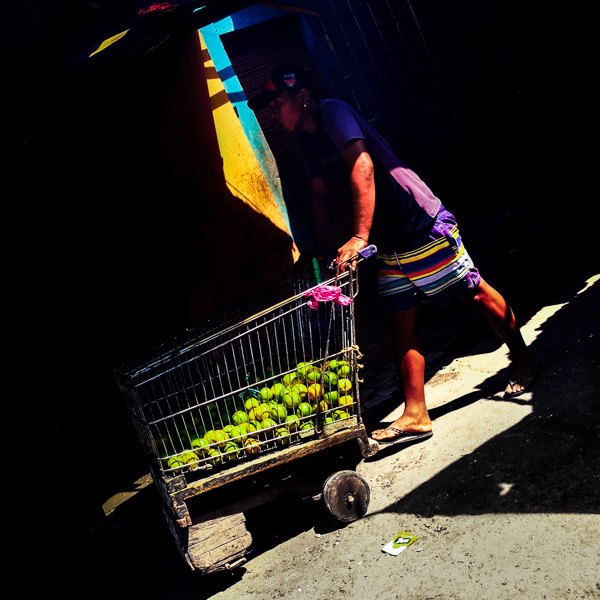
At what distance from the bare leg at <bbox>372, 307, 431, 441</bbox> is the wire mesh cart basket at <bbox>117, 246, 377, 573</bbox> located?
21.8 inches

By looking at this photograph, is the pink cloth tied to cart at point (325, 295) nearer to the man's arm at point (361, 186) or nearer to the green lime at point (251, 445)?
the man's arm at point (361, 186)

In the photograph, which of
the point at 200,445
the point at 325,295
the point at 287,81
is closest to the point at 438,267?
the point at 325,295

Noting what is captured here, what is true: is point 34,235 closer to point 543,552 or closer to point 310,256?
point 310,256

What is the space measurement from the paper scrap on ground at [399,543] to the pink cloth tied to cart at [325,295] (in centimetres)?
131

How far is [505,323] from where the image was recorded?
3.84 m

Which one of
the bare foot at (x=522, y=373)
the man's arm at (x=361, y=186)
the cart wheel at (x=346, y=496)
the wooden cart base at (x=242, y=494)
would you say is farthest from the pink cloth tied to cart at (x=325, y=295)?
the bare foot at (x=522, y=373)

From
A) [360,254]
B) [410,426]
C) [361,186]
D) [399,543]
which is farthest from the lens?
[410,426]

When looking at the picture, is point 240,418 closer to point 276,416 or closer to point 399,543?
point 276,416

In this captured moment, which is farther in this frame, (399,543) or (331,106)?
(331,106)

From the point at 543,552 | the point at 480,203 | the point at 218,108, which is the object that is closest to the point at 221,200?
the point at 218,108

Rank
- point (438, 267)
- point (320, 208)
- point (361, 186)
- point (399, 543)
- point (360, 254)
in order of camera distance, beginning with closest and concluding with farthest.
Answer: point (399, 543), point (360, 254), point (361, 186), point (438, 267), point (320, 208)

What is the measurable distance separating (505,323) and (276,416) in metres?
1.82

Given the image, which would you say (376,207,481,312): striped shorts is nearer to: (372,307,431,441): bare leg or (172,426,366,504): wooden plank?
(372,307,431,441): bare leg

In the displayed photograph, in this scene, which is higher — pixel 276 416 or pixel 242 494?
pixel 276 416
